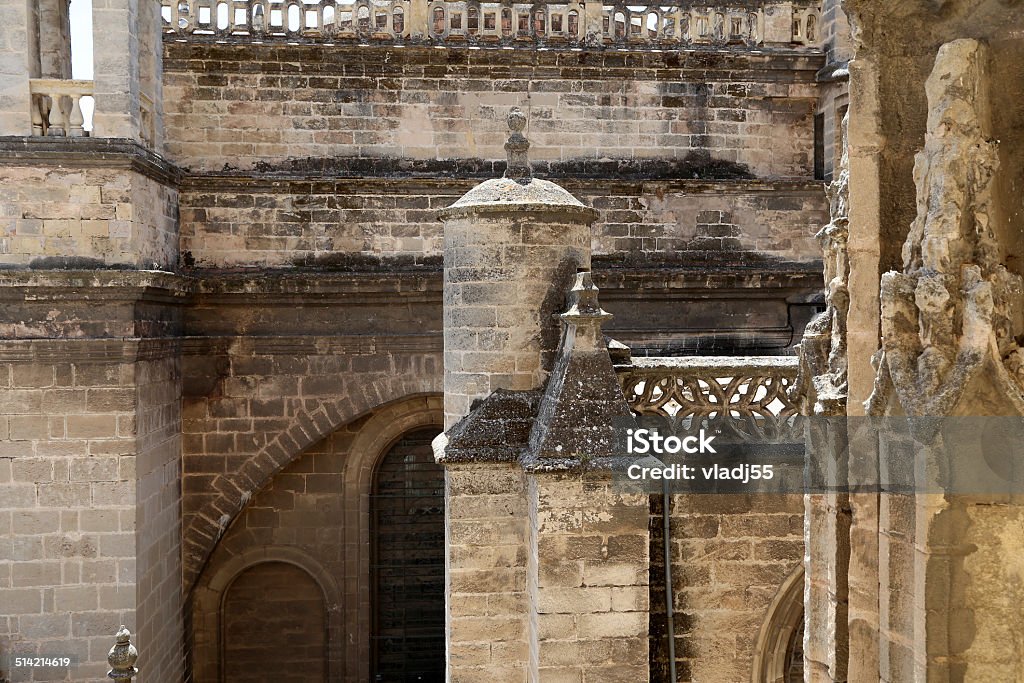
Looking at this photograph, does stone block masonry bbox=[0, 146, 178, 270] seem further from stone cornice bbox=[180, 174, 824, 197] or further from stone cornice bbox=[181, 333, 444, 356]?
stone cornice bbox=[181, 333, 444, 356]

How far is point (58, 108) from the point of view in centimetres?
925

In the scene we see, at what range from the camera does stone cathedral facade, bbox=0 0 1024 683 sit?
236 cm

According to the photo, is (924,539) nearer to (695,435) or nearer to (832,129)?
(695,435)

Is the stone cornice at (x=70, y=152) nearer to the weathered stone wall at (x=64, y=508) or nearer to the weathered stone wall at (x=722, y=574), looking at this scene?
the weathered stone wall at (x=64, y=508)

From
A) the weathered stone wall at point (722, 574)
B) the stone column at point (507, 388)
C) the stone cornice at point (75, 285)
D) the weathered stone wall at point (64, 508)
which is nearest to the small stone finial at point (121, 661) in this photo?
the weathered stone wall at point (64, 508)

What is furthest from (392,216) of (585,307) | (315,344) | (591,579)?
(591,579)

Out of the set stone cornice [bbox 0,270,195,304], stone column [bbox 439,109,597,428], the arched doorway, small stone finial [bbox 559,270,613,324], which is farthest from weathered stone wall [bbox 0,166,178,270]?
small stone finial [bbox 559,270,613,324]

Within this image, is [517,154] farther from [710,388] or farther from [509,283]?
[710,388]

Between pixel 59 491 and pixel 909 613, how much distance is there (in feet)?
28.0

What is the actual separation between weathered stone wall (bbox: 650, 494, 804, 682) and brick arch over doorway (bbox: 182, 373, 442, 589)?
182 inches

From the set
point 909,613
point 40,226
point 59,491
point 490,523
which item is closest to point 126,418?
point 59,491

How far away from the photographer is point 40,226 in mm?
9055

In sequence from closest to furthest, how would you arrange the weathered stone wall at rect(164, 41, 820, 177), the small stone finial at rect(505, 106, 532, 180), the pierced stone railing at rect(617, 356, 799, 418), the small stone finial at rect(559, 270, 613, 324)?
the small stone finial at rect(559, 270, 613, 324) < the pierced stone railing at rect(617, 356, 799, 418) < the small stone finial at rect(505, 106, 532, 180) < the weathered stone wall at rect(164, 41, 820, 177)

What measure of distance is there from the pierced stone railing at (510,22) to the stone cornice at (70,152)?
8.73 feet
